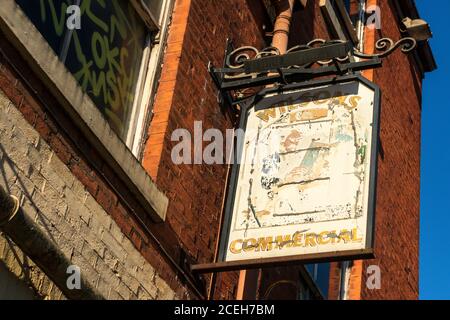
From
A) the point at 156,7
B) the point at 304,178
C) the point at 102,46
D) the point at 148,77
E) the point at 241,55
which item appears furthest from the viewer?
the point at 241,55

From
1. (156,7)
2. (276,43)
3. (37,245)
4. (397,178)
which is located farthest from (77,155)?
(397,178)

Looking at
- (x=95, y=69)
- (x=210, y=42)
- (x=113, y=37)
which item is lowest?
(x=95, y=69)

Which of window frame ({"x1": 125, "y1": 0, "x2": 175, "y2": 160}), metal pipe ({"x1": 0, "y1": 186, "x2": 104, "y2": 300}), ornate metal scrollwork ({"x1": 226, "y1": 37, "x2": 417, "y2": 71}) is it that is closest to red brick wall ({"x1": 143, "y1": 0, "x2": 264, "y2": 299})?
window frame ({"x1": 125, "y1": 0, "x2": 175, "y2": 160})

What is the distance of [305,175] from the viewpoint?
760cm

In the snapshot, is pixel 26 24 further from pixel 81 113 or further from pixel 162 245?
pixel 162 245

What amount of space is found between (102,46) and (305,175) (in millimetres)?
2054

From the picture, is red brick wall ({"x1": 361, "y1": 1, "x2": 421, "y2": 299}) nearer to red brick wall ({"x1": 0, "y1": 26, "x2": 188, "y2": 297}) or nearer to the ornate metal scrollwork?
the ornate metal scrollwork

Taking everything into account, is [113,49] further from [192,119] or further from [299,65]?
[299,65]

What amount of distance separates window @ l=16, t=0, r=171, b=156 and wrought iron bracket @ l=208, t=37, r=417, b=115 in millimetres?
780

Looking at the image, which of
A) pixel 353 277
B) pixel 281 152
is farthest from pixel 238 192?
pixel 353 277

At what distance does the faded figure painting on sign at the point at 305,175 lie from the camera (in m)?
7.22

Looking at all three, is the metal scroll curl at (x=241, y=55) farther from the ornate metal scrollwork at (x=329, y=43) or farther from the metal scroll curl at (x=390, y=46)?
the metal scroll curl at (x=390, y=46)
